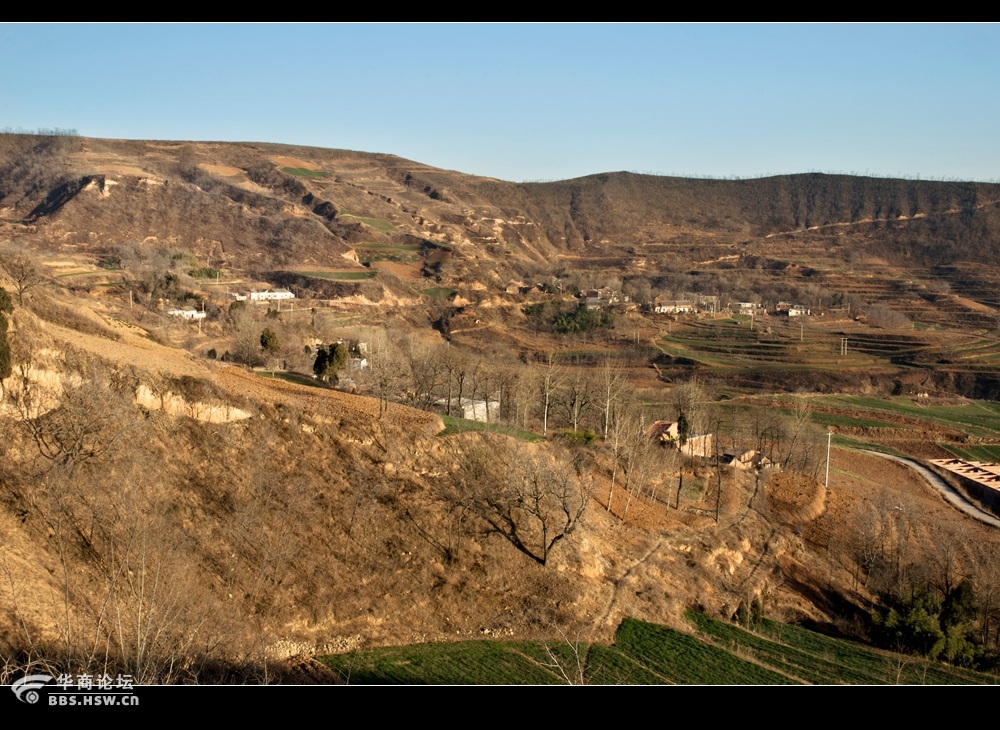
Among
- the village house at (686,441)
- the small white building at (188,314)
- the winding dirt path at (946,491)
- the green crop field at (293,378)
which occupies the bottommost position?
the winding dirt path at (946,491)

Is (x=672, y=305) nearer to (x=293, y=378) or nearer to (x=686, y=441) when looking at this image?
(x=686, y=441)

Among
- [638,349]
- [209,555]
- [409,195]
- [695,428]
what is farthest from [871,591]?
[409,195]

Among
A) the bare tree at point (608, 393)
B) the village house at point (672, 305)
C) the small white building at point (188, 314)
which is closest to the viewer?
the bare tree at point (608, 393)

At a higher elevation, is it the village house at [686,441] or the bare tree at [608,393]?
the bare tree at [608,393]

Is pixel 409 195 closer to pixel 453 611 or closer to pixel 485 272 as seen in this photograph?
pixel 485 272

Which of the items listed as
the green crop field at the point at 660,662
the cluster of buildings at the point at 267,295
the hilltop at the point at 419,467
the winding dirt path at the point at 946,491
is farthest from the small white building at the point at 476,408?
the cluster of buildings at the point at 267,295

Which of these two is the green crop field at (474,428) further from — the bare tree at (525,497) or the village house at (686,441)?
the village house at (686,441)

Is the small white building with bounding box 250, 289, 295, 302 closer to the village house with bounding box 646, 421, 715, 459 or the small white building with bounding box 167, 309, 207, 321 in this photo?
the small white building with bounding box 167, 309, 207, 321

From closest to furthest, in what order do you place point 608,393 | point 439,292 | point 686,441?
1. point 608,393
2. point 686,441
3. point 439,292

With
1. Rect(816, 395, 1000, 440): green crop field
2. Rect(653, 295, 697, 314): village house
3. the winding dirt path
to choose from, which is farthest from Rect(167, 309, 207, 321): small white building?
Rect(653, 295, 697, 314): village house

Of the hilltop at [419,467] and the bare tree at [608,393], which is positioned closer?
the hilltop at [419,467]

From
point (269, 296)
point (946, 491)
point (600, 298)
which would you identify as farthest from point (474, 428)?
point (600, 298)

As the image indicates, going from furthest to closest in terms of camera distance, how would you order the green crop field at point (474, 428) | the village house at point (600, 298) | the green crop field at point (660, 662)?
the village house at point (600, 298) < the green crop field at point (474, 428) < the green crop field at point (660, 662)
